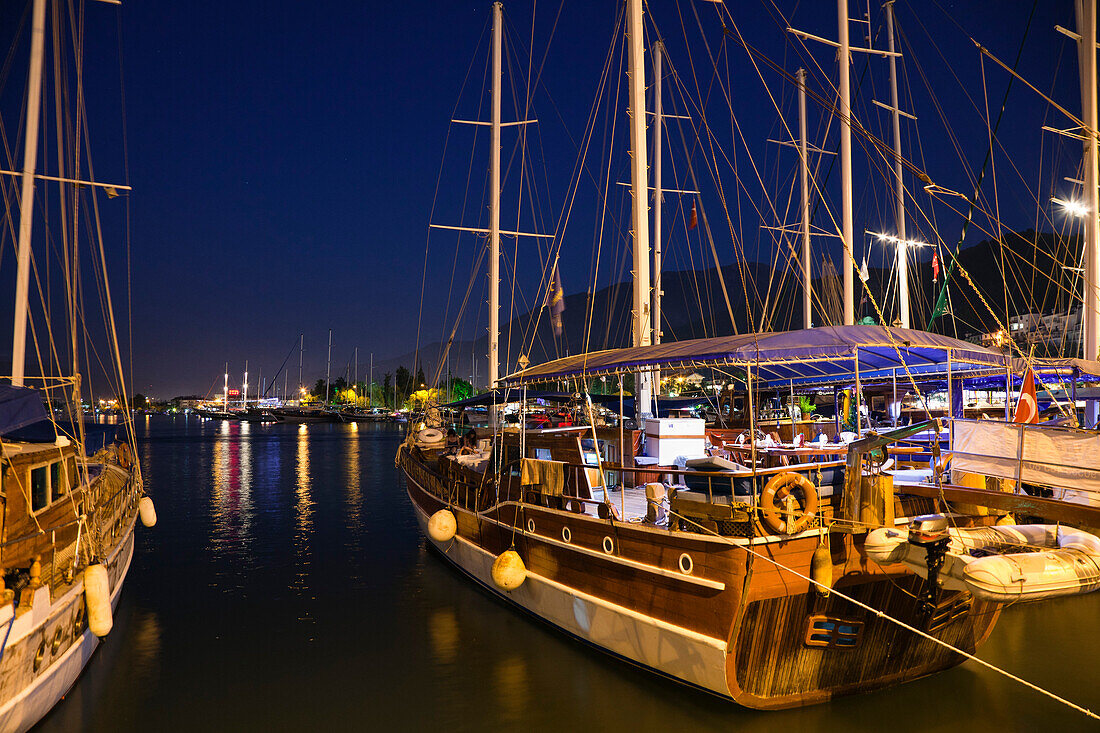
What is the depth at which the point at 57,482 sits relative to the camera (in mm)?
9016

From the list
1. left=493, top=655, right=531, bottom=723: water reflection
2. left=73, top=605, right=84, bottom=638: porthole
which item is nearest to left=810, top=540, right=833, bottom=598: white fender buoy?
left=493, top=655, right=531, bottom=723: water reflection

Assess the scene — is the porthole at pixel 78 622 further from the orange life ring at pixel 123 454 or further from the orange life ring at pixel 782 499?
the orange life ring at pixel 123 454

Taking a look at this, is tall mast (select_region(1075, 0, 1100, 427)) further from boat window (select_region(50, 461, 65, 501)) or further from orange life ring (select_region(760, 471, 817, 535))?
boat window (select_region(50, 461, 65, 501))

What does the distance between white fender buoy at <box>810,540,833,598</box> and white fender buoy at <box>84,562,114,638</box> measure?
316 inches

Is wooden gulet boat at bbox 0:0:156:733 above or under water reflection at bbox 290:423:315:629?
above

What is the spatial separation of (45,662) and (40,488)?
245 cm

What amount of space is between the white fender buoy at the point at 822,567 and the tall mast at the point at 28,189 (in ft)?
40.8

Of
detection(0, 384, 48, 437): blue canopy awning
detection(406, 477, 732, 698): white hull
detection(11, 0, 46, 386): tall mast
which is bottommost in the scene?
detection(406, 477, 732, 698): white hull

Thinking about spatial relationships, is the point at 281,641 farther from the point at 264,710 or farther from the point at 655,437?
→ the point at 655,437

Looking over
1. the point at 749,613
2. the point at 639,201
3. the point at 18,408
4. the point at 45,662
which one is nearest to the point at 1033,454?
the point at 749,613

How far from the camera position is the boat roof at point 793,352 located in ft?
25.2

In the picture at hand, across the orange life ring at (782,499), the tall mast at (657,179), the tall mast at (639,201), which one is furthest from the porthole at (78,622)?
the tall mast at (657,179)

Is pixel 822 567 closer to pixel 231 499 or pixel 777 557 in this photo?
pixel 777 557

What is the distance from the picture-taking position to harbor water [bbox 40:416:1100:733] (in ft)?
24.3
